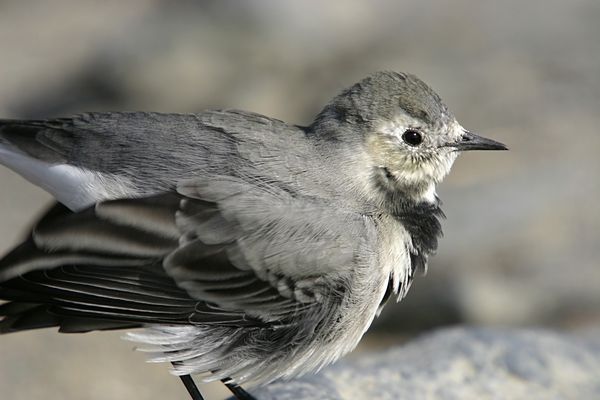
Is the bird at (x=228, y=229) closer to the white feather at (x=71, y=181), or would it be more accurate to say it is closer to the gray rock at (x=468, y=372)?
the white feather at (x=71, y=181)

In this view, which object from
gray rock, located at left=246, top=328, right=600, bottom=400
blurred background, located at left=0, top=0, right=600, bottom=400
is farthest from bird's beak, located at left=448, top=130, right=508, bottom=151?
blurred background, located at left=0, top=0, right=600, bottom=400

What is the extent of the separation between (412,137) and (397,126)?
0.12 metres

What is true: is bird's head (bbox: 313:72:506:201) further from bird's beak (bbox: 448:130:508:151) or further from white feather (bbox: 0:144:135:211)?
white feather (bbox: 0:144:135:211)

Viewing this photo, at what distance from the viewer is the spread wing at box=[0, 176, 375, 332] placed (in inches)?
217

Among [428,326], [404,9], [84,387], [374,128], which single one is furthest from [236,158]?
[404,9]

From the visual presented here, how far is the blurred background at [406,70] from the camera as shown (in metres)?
9.88

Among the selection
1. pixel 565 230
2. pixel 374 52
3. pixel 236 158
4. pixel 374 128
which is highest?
pixel 374 52

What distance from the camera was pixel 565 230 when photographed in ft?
33.9

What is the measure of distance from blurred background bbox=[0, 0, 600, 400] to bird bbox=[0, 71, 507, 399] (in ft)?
10.8

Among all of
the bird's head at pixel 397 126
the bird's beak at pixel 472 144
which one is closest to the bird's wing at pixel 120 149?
the bird's head at pixel 397 126

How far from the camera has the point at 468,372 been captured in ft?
23.2

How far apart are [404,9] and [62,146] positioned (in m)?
10.0

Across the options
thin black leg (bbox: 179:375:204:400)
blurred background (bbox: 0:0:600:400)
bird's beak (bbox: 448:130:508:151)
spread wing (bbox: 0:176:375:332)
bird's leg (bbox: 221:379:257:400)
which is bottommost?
thin black leg (bbox: 179:375:204:400)

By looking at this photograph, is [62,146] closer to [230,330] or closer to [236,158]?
[236,158]
